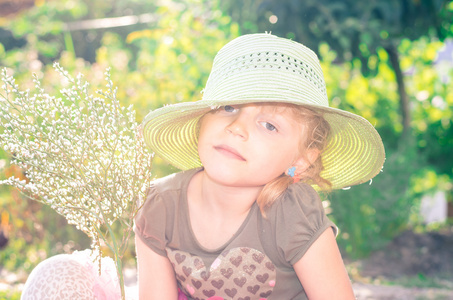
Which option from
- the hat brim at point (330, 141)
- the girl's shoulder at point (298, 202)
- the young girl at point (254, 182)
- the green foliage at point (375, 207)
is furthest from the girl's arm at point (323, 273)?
the green foliage at point (375, 207)

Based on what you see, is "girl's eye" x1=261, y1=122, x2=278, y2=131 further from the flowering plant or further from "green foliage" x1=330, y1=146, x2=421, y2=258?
"green foliage" x1=330, y1=146, x2=421, y2=258

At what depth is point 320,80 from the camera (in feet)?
7.28

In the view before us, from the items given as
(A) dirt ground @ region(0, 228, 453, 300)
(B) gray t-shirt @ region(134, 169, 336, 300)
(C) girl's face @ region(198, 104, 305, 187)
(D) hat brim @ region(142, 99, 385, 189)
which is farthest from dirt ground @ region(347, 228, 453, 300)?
(C) girl's face @ region(198, 104, 305, 187)

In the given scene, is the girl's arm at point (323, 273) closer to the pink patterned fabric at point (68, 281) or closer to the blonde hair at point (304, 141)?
the blonde hair at point (304, 141)

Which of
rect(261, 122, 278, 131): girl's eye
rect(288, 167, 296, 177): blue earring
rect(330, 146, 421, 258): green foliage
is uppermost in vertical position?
rect(261, 122, 278, 131): girl's eye

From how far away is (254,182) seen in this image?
212 centimetres

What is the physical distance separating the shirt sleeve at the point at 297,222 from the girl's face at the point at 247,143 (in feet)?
0.45

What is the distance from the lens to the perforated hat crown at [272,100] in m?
2.00

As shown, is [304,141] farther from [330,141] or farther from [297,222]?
[297,222]

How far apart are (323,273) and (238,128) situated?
667 mm

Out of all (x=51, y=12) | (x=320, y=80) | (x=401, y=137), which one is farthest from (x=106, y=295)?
(x=51, y=12)

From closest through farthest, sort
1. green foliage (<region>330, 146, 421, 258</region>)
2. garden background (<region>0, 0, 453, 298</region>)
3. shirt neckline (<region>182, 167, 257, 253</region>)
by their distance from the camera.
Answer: shirt neckline (<region>182, 167, 257, 253</region>), garden background (<region>0, 0, 453, 298</region>), green foliage (<region>330, 146, 421, 258</region>)

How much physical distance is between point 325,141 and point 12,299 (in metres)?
2.47

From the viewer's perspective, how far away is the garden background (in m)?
4.21
